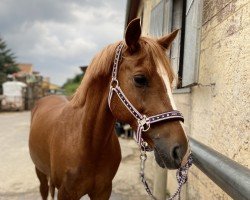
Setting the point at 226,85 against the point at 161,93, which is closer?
the point at 161,93

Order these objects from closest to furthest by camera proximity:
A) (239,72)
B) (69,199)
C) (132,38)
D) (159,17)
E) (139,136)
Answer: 1. (139,136)
2. (132,38)
3. (239,72)
4. (69,199)
5. (159,17)

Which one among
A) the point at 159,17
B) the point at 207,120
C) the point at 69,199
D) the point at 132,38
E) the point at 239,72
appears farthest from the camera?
the point at 159,17

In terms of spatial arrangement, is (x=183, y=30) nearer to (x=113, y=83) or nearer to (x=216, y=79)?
(x=216, y=79)

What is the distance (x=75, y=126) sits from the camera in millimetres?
2807

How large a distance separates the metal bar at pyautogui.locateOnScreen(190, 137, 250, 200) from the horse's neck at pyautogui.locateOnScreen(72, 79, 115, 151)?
69cm

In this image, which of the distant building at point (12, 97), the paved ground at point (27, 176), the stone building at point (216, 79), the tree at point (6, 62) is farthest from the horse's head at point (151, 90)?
the tree at point (6, 62)

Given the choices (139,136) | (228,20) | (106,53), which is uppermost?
(228,20)

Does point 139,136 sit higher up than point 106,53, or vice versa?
point 106,53

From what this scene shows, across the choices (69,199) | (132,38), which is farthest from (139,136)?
(69,199)

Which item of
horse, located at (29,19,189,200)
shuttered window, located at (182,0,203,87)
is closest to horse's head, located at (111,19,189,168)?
horse, located at (29,19,189,200)

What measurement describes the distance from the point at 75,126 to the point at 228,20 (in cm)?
152

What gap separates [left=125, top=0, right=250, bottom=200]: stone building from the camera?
8.24 feet

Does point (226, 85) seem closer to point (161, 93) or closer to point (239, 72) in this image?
point (239, 72)

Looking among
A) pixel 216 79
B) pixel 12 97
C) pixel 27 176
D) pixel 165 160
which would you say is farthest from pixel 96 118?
pixel 12 97
